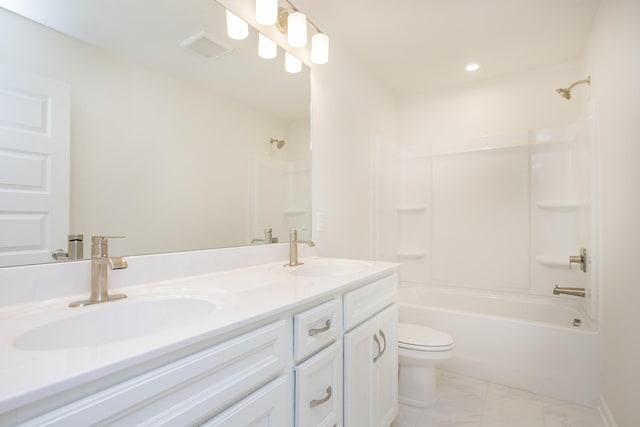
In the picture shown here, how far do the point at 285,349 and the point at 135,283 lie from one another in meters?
0.57

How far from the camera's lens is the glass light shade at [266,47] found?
1620mm

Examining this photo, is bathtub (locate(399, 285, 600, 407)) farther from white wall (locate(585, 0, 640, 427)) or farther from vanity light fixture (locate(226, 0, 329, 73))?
vanity light fixture (locate(226, 0, 329, 73))

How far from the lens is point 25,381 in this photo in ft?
1.41

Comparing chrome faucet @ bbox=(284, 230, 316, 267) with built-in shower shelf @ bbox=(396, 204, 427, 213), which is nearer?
chrome faucet @ bbox=(284, 230, 316, 267)

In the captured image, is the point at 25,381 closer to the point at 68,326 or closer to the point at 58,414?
the point at 58,414

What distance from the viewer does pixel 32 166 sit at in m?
0.87

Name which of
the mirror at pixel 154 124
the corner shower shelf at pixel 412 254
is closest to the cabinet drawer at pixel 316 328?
the mirror at pixel 154 124

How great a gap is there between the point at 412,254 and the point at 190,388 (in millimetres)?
2614

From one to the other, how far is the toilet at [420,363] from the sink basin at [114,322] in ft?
4.34

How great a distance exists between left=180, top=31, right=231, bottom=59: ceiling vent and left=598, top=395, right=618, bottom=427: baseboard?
2.56 meters

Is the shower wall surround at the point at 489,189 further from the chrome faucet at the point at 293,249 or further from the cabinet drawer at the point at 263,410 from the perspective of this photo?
the cabinet drawer at the point at 263,410

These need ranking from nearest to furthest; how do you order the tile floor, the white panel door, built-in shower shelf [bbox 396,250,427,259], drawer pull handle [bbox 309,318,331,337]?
the white panel door → drawer pull handle [bbox 309,318,331,337] → the tile floor → built-in shower shelf [bbox 396,250,427,259]

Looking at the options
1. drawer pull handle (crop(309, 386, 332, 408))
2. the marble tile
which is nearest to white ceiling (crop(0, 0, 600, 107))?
drawer pull handle (crop(309, 386, 332, 408))

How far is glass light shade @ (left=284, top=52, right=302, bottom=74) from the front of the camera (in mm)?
1784
